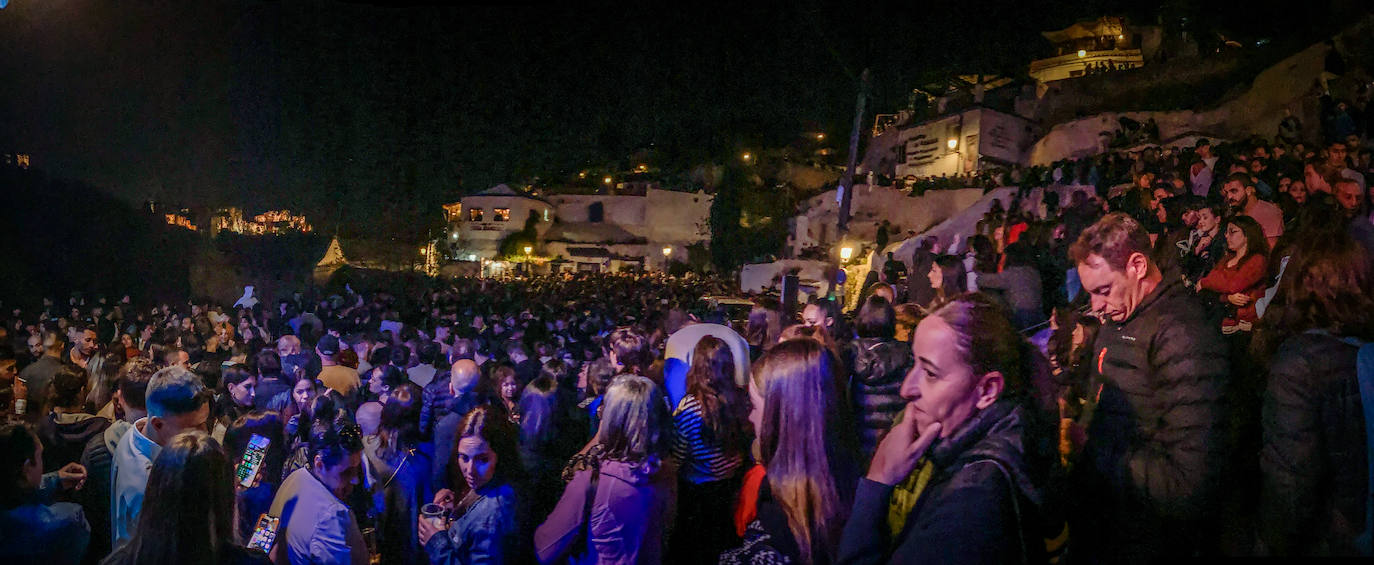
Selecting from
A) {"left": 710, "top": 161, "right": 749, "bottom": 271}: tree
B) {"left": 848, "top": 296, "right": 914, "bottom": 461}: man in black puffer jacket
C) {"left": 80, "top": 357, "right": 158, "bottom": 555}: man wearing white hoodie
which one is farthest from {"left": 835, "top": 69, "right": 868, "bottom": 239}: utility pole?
{"left": 80, "top": 357, "right": 158, "bottom": 555}: man wearing white hoodie

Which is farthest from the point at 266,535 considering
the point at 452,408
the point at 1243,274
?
the point at 1243,274

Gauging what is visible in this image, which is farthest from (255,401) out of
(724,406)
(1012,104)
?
(1012,104)

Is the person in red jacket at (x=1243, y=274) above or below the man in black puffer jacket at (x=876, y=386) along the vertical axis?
above

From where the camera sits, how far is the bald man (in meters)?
3.66

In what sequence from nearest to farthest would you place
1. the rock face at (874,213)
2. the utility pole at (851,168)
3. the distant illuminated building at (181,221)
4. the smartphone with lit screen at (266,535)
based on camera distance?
the smartphone with lit screen at (266,535), the utility pole at (851,168), the rock face at (874,213), the distant illuminated building at (181,221)

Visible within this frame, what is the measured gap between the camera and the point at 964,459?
5.11 feet

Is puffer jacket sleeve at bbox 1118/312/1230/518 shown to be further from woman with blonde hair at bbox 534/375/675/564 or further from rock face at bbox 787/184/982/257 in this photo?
rock face at bbox 787/184/982/257

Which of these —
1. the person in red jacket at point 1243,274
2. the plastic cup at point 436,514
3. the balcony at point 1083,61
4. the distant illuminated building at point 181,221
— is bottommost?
the plastic cup at point 436,514

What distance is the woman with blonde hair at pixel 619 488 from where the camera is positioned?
8.67 feet

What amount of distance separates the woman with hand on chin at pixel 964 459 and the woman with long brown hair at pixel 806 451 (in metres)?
0.63

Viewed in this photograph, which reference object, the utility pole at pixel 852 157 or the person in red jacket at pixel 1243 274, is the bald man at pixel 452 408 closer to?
the person in red jacket at pixel 1243 274

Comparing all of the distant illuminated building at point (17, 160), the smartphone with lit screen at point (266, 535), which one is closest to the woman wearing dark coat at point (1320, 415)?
the smartphone with lit screen at point (266, 535)

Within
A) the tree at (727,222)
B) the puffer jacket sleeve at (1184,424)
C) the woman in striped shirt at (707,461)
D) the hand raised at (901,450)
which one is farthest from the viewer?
the tree at (727,222)

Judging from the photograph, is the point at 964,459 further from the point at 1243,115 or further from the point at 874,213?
the point at 874,213
